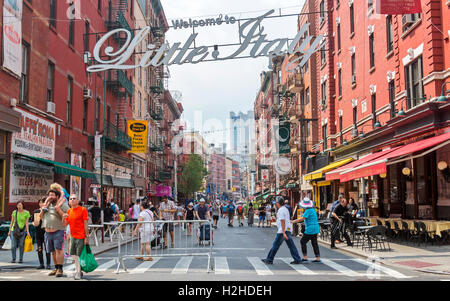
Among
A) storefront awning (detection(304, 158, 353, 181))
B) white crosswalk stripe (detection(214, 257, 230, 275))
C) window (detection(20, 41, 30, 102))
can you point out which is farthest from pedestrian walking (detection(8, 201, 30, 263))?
storefront awning (detection(304, 158, 353, 181))

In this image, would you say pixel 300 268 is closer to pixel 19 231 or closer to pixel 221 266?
pixel 221 266

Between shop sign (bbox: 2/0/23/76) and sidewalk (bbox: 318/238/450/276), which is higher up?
shop sign (bbox: 2/0/23/76)

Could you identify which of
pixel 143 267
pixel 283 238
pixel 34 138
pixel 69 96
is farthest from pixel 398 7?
pixel 69 96

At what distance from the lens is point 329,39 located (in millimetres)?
33969

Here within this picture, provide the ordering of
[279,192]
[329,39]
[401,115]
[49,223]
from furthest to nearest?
[279,192], [329,39], [401,115], [49,223]

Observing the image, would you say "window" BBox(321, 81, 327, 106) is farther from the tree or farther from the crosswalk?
the tree

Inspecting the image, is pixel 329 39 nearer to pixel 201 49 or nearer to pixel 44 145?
pixel 201 49

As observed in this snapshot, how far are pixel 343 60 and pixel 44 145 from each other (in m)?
19.3

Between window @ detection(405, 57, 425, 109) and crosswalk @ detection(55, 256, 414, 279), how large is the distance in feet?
28.0

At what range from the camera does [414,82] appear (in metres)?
20.2

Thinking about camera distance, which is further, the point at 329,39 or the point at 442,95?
the point at 329,39

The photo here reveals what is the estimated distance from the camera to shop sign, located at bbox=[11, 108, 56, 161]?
62.4ft
